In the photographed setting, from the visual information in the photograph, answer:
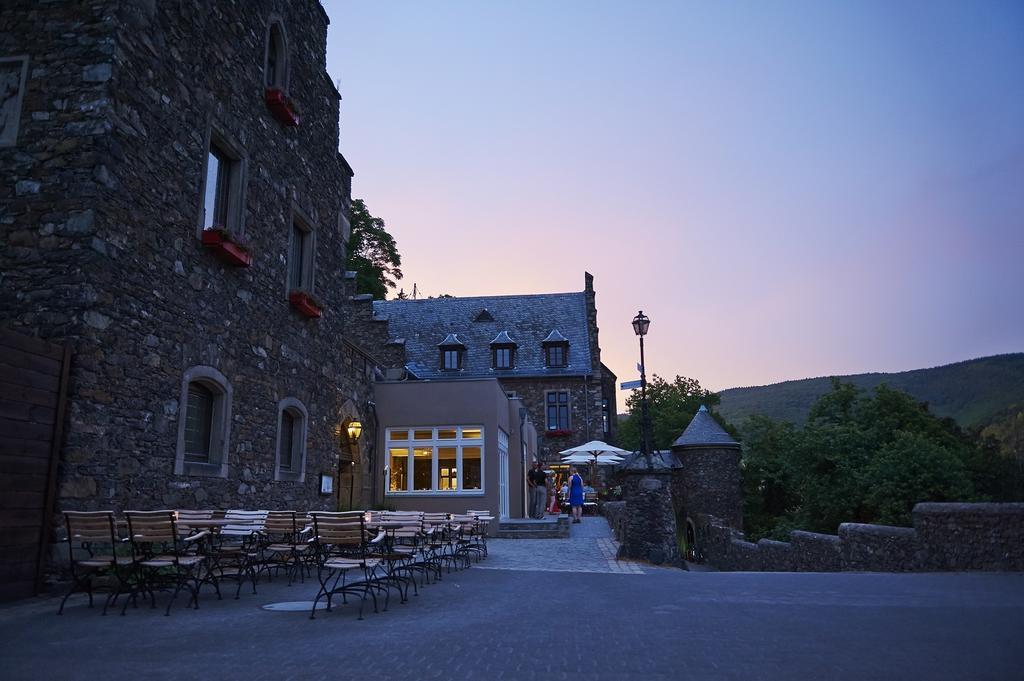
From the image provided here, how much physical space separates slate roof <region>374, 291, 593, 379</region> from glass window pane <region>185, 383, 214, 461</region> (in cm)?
2578

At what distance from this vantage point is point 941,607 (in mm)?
7348

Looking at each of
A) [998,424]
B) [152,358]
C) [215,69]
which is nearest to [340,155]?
[215,69]

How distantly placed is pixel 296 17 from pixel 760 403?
98.4 m

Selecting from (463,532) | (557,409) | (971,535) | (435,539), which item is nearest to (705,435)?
(557,409)

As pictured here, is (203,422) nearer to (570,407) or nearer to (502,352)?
(570,407)

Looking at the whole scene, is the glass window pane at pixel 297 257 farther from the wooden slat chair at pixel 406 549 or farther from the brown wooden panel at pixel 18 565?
the brown wooden panel at pixel 18 565

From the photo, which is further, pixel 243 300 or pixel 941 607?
pixel 243 300

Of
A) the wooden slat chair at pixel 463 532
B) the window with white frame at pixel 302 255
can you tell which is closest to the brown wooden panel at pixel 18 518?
the wooden slat chair at pixel 463 532

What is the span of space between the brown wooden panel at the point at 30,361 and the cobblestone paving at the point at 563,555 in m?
6.93

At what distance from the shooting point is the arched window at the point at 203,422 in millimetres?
9727

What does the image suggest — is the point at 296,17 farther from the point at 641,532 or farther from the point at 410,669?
the point at 410,669

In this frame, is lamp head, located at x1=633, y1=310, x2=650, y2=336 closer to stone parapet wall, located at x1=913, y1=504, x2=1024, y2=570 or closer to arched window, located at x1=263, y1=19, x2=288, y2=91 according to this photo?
stone parapet wall, located at x1=913, y1=504, x2=1024, y2=570

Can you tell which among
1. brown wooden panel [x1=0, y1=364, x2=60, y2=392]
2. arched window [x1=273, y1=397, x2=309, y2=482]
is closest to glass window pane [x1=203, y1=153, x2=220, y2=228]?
arched window [x1=273, y1=397, x2=309, y2=482]

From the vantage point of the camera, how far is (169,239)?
955cm
